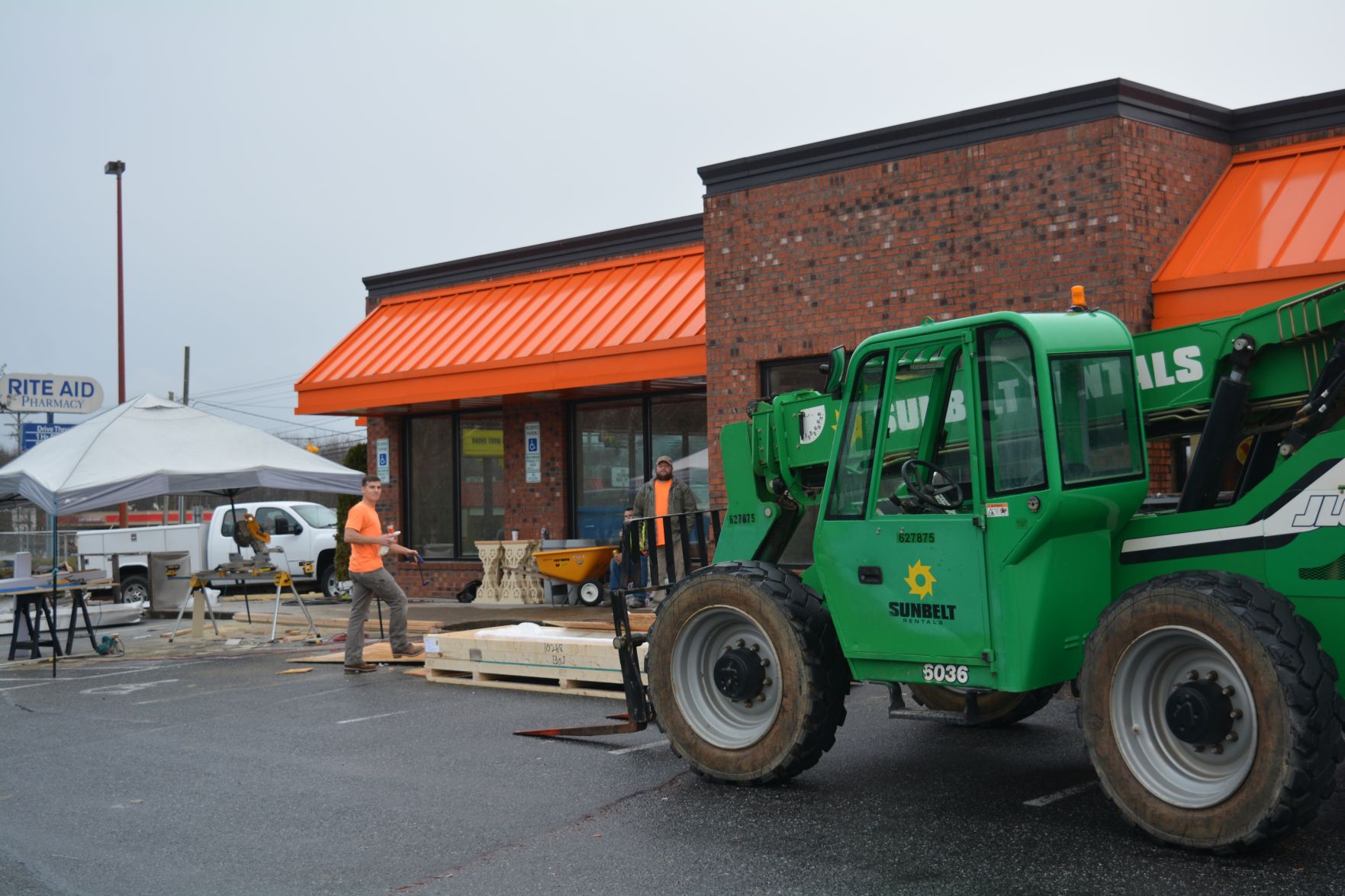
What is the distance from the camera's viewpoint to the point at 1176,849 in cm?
563

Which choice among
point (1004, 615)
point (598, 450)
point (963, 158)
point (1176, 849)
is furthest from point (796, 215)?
point (1176, 849)

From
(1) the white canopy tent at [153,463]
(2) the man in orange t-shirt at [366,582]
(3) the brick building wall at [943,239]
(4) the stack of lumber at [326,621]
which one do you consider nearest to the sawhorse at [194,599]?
(4) the stack of lumber at [326,621]

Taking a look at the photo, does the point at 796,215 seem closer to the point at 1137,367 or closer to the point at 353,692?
the point at 353,692

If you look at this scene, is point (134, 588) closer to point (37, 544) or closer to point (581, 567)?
point (581, 567)

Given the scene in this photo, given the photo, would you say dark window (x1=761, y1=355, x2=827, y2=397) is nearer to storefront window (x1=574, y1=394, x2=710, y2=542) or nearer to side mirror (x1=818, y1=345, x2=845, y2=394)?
storefront window (x1=574, y1=394, x2=710, y2=542)

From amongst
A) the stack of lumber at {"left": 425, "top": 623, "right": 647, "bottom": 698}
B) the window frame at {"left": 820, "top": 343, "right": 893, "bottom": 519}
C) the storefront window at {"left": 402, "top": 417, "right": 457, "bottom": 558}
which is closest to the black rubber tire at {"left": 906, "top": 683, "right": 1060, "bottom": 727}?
the window frame at {"left": 820, "top": 343, "right": 893, "bottom": 519}

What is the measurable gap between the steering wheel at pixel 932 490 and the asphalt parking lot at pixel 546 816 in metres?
1.53

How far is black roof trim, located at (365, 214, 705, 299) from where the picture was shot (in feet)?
58.2

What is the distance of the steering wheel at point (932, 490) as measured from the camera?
652 cm

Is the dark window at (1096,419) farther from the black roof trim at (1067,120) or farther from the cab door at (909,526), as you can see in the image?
the black roof trim at (1067,120)

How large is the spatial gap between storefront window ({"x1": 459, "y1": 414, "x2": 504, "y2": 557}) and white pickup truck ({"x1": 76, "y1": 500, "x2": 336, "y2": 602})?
3962 millimetres

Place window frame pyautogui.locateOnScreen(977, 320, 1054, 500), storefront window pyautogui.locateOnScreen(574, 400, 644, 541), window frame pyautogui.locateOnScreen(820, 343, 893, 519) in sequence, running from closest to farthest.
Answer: window frame pyautogui.locateOnScreen(977, 320, 1054, 500) < window frame pyautogui.locateOnScreen(820, 343, 893, 519) < storefront window pyautogui.locateOnScreen(574, 400, 644, 541)

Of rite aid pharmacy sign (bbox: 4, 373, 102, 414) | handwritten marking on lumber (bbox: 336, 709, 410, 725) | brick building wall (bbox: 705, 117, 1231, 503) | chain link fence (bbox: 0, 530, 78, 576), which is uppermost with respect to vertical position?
brick building wall (bbox: 705, 117, 1231, 503)

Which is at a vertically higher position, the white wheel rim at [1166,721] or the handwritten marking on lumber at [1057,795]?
the white wheel rim at [1166,721]
